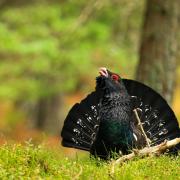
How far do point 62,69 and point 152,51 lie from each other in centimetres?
888

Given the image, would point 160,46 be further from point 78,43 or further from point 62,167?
point 78,43

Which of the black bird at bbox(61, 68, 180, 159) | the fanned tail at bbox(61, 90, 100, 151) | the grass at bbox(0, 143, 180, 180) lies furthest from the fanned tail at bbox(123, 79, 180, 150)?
the grass at bbox(0, 143, 180, 180)

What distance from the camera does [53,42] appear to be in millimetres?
16938

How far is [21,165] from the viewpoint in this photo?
5.96 m

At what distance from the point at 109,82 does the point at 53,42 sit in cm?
925

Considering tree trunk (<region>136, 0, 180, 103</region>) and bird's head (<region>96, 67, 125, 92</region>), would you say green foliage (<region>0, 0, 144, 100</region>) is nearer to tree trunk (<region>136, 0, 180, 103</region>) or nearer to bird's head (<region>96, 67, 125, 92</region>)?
tree trunk (<region>136, 0, 180, 103</region>)

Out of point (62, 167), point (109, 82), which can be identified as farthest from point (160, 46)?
point (62, 167)

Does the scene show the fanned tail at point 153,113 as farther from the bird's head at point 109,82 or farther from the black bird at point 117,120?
the bird's head at point 109,82

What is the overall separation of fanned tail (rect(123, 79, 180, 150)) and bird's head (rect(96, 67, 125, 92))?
507 mm

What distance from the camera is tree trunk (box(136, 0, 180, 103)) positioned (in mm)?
10695

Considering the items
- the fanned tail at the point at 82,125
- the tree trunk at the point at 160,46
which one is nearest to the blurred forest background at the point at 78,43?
the tree trunk at the point at 160,46

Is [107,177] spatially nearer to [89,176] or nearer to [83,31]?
[89,176]

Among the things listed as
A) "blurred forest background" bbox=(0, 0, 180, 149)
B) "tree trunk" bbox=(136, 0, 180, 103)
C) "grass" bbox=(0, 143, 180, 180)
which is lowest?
"grass" bbox=(0, 143, 180, 180)

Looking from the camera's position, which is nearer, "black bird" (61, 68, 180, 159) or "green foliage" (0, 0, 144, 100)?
"black bird" (61, 68, 180, 159)
